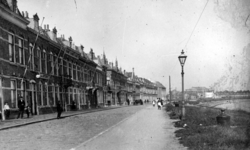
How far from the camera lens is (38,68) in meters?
29.6

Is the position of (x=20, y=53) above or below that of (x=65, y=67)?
above

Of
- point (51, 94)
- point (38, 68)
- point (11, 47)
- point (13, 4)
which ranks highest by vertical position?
point (13, 4)

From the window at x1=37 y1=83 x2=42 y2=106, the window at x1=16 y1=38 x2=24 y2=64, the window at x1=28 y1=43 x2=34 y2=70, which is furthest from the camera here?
the window at x1=37 y1=83 x2=42 y2=106

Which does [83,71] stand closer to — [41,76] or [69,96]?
[69,96]

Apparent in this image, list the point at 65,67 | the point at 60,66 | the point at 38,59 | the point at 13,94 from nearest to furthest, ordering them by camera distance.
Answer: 1. the point at 13,94
2. the point at 38,59
3. the point at 60,66
4. the point at 65,67

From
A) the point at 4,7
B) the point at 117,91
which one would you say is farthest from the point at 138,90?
the point at 4,7

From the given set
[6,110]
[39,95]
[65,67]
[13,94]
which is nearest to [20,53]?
[13,94]

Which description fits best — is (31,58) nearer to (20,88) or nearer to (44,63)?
(44,63)

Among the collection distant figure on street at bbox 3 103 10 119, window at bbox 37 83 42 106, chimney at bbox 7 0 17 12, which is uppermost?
chimney at bbox 7 0 17 12

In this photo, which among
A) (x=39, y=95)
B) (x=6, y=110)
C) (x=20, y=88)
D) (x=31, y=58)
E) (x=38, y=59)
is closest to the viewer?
(x=6, y=110)

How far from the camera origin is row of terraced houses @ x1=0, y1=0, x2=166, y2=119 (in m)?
22.5

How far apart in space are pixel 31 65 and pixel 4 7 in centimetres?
714

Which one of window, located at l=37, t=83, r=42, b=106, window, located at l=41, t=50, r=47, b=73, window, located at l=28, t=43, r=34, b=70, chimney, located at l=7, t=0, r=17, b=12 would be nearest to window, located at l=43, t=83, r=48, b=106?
window, located at l=37, t=83, r=42, b=106

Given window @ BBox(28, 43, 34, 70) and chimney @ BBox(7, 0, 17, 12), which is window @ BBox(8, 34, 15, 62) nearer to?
chimney @ BBox(7, 0, 17, 12)
